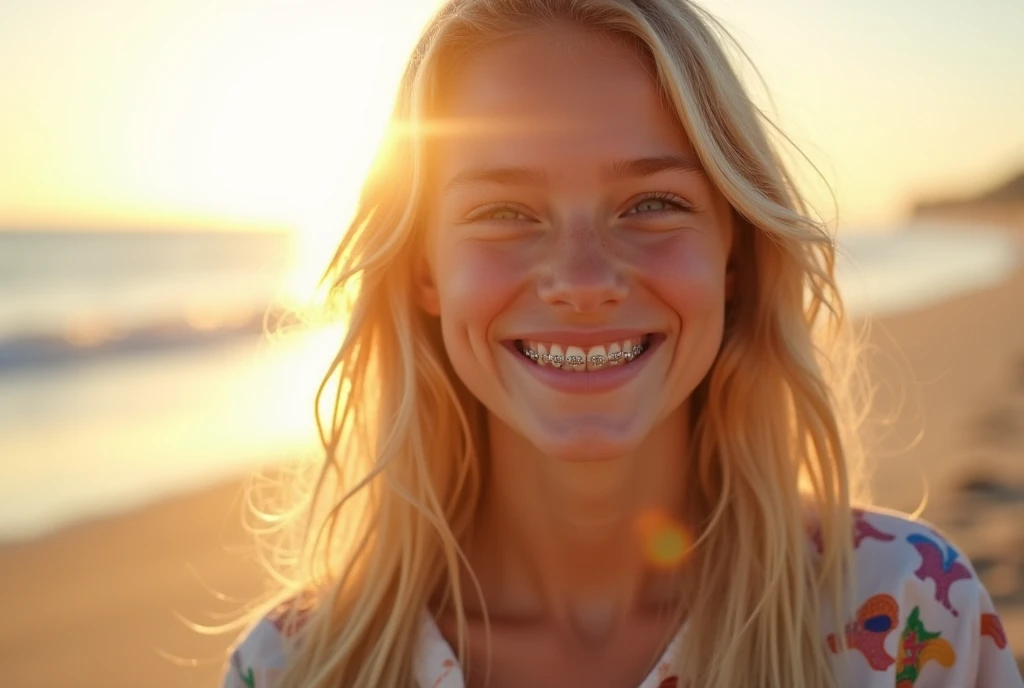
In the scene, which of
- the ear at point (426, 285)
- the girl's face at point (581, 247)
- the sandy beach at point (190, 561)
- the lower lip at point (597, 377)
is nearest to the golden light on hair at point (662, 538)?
the girl's face at point (581, 247)

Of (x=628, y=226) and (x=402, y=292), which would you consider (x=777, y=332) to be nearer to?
(x=628, y=226)

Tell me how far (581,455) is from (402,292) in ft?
2.27

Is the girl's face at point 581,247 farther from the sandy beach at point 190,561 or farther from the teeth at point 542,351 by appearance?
the sandy beach at point 190,561

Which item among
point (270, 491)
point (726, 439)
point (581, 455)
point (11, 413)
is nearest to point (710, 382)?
point (726, 439)

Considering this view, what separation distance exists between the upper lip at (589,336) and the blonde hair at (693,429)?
393mm

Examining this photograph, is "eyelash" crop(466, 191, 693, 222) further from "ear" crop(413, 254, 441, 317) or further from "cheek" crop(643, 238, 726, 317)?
Result: "ear" crop(413, 254, 441, 317)

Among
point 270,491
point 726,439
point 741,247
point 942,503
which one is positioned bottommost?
point 270,491

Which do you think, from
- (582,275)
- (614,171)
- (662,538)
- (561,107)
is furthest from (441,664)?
(561,107)

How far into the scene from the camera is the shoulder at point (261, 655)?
2539 mm

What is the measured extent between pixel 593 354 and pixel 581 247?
0.24 metres

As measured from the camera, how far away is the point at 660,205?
2344 millimetres

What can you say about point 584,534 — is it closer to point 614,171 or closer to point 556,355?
point 556,355

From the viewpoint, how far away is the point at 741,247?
259cm

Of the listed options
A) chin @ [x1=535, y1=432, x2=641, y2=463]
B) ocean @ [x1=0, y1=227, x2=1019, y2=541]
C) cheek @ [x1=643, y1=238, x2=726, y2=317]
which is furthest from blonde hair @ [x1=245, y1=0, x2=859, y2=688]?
chin @ [x1=535, y1=432, x2=641, y2=463]
